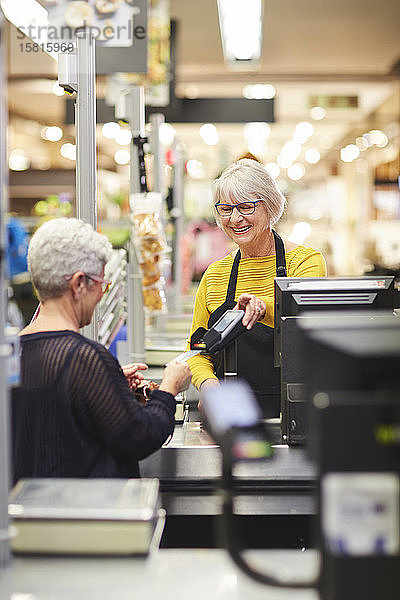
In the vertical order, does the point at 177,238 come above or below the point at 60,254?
above

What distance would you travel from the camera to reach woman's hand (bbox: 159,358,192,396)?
6.81 ft

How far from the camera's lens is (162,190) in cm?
Result: 535

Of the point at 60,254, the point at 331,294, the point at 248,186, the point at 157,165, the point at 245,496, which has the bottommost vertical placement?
the point at 245,496

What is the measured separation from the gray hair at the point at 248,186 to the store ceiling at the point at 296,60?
19.2 ft

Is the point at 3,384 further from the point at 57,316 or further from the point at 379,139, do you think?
the point at 379,139

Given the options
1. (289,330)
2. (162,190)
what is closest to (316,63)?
(162,190)

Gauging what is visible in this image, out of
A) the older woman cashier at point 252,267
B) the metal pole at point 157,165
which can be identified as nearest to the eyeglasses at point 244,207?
the older woman cashier at point 252,267

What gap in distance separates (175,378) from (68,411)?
1.30ft

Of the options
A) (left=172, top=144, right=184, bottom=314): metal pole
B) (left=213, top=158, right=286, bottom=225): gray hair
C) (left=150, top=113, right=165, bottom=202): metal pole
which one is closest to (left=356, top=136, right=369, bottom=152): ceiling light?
(left=172, top=144, right=184, bottom=314): metal pole

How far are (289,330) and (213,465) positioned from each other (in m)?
0.45

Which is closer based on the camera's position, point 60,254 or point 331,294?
point 60,254

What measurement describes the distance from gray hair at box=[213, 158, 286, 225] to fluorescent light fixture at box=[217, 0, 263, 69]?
10.8 feet

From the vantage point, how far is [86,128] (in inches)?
108

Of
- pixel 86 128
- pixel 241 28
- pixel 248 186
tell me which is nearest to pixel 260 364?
pixel 248 186
